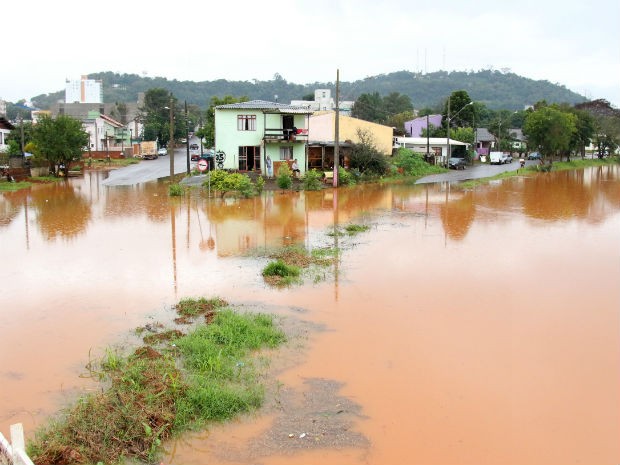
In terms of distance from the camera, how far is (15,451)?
534cm

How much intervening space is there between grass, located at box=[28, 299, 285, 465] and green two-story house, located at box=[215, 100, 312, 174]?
94.4 feet

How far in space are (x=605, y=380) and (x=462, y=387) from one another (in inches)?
87.4

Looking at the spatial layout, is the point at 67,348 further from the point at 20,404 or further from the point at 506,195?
the point at 506,195

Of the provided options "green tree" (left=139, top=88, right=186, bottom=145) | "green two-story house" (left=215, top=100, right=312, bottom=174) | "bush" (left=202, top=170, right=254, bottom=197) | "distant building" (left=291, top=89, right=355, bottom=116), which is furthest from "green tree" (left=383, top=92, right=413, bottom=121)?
"bush" (left=202, top=170, right=254, bottom=197)

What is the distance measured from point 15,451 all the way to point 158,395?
2.72 meters

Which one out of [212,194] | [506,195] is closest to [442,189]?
→ [506,195]

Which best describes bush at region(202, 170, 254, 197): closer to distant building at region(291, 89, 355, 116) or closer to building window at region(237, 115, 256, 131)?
building window at region(237, 115, 256, 131)

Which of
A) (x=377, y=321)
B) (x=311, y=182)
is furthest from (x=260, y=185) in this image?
(x=377, y=321)

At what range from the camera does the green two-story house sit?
126 feet

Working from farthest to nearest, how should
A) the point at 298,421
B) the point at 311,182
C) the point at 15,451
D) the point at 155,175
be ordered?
1. the point at 155,175
2. the point at 311,182
3. the point at 298,421
4. the point at 15,451

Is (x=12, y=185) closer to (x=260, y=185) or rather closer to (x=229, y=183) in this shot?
(x=229, y=183)

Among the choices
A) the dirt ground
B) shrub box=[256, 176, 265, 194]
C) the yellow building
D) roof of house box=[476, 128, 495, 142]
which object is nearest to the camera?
the dirt ground

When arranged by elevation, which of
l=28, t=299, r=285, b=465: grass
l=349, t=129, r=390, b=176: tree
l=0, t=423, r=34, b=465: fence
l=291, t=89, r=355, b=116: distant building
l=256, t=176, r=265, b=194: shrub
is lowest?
l=28, t=299, r=285, b=465: grass

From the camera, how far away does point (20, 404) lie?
820 centimetres
